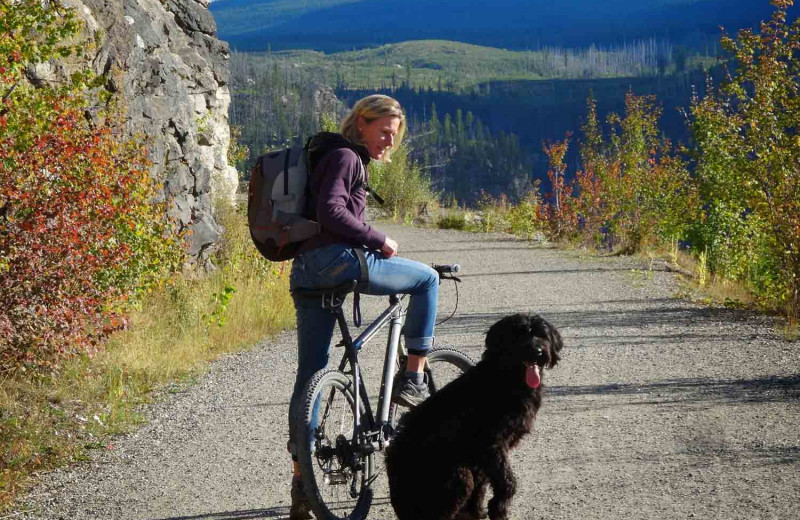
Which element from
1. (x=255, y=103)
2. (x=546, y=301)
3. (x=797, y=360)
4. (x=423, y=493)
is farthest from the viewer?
(x=255, y=103)

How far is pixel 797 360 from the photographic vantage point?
347 inches

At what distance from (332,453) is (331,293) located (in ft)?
2.45

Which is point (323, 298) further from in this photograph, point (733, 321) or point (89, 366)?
point (733, 321)

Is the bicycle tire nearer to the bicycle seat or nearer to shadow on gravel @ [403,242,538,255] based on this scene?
the bicycle seat

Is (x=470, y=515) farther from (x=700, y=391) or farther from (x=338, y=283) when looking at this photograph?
(x=700, y=391)

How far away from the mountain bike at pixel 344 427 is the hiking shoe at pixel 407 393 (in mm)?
41

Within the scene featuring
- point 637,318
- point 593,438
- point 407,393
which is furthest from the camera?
point 637,318

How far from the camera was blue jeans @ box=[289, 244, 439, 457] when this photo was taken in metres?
4.59

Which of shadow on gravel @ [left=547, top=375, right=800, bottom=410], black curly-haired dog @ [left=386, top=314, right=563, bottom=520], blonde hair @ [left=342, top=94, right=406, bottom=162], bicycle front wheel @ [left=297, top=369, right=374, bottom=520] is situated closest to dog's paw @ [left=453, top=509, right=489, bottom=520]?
black curly-haired dog @ [left=386, top=314, right=563, bottom=520]

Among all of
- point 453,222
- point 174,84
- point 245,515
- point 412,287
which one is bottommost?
point 453,222

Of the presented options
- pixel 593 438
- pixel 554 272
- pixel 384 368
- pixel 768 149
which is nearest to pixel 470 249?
pixel 554 272

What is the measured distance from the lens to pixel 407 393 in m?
5.07

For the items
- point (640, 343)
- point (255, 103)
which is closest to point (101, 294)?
point (640, 343)

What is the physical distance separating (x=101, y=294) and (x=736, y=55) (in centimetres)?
797
